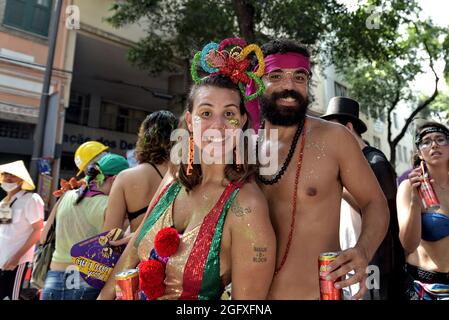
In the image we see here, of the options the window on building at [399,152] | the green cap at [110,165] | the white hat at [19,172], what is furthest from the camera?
the window on building at [399,152]

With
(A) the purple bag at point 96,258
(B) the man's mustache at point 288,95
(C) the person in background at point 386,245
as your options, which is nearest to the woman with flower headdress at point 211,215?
(A) the purple bag at point 96,258

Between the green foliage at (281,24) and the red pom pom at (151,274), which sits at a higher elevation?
the green foliage at (281,24)

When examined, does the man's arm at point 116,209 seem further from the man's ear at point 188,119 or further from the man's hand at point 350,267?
the man's hand at point 350,267

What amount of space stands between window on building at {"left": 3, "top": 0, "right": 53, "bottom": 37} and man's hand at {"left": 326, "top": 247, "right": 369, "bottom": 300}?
11.9m

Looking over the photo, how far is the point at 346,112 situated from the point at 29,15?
10.9 m

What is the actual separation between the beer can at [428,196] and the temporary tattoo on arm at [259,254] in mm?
1869

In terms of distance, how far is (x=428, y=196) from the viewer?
2.69 meters

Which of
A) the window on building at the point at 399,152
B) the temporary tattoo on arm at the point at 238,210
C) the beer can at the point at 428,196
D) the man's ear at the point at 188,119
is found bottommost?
the temporary tattoo on arm at the point at 238,210

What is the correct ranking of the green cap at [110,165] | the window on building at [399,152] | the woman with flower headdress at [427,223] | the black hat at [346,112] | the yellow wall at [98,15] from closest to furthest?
the woman with flower headdress at [427,223]
the green cap at [110,165]
the black hat at [346,112]
the yellow wall at [98,15]
the window on building at [399,152]

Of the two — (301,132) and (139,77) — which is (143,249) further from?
(139,77)

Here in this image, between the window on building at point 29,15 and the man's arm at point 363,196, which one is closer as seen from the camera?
the man's arm at point 363,196

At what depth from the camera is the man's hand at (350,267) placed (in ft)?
4.41

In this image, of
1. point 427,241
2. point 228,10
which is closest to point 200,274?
point 427,241
